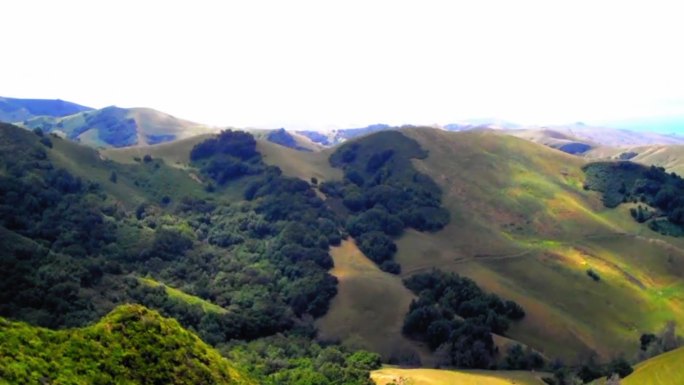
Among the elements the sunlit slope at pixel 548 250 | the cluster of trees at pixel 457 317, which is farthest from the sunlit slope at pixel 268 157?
the cluster of trees at pixel 457 317

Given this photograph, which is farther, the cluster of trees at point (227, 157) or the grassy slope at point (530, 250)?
the cluster of trees at point (227, 157)

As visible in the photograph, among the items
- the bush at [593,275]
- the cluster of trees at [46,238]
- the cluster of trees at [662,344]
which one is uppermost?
the cluster of trees at [46,238]

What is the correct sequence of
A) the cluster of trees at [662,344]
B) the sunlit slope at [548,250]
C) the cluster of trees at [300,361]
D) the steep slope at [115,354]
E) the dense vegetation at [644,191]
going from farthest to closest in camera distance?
1. the dense vegetation at [644,191]
2. the sunlit slope at [548,250]
3. the cluster of trees at [662,344]
4. the cluster of trees at [300,361]
5. the steep slope at [115,354]

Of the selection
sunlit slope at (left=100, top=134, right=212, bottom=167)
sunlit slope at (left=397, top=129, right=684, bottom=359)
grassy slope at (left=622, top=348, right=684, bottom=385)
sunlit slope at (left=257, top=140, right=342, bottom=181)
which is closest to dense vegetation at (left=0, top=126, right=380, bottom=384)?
sunlit slope at (left=100, top=134, right=212, bottom=167)

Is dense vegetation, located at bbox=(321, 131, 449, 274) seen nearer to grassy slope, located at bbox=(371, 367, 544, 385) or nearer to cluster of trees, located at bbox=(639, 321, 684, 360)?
grassy slope, located at bbox=(371, 367, 544, 385)

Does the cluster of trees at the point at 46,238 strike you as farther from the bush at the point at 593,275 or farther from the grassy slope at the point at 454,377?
the bush at the point at 593,275

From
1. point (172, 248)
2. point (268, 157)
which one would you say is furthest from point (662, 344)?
point (268, 157)

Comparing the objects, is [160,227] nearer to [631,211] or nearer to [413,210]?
[413,210]
